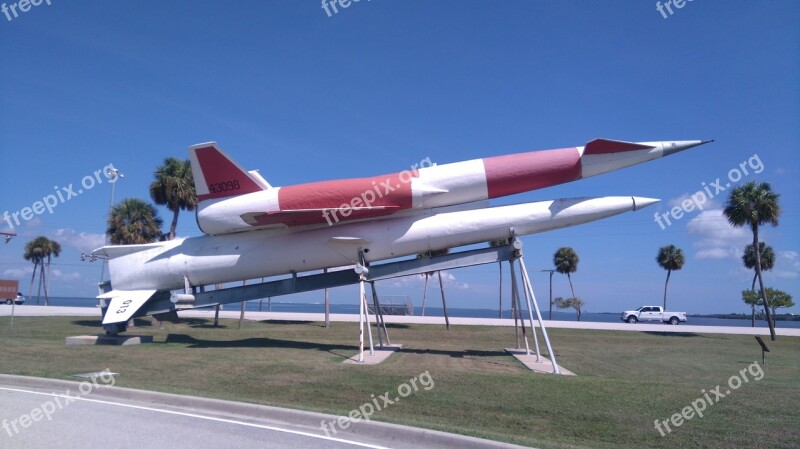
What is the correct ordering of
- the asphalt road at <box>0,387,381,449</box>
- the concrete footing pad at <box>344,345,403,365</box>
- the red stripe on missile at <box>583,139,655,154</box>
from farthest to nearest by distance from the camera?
the red stripe on missile at <box>583,139,655,154</box>, the concrete footing pad at <box>344,345,403,365</box>, the asphalt road at <box>0,387,381,449</box>

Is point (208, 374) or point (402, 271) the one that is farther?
point (402, 271)

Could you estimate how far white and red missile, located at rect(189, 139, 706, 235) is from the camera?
53.0 ft

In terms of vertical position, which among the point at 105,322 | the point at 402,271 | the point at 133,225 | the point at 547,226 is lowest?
the point at 105,322

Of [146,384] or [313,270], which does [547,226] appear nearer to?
[313,270]

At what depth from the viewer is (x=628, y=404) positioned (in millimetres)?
9102

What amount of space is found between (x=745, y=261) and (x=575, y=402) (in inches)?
1865

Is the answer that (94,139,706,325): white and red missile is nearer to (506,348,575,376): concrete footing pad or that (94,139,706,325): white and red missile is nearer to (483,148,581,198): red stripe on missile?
(483,148,581,198): red stripe on missile

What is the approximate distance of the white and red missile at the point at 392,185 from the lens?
16.1m

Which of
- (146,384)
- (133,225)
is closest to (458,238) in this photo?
(146,384)

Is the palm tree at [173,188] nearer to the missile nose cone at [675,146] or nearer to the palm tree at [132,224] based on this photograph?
the palm tree at [132,224]

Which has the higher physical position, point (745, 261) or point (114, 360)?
point (745, 261)

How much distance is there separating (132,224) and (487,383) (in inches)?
1057

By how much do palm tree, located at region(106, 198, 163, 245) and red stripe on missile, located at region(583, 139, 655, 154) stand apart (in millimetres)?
25282

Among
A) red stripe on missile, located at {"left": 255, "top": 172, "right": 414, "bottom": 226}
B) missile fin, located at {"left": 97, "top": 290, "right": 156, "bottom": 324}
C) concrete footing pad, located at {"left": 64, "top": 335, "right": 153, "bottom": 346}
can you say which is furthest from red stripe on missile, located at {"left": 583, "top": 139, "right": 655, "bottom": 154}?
concrete footing pad, located at {"left": 64, "top": 335, "right": 153, "bottom": 346}
